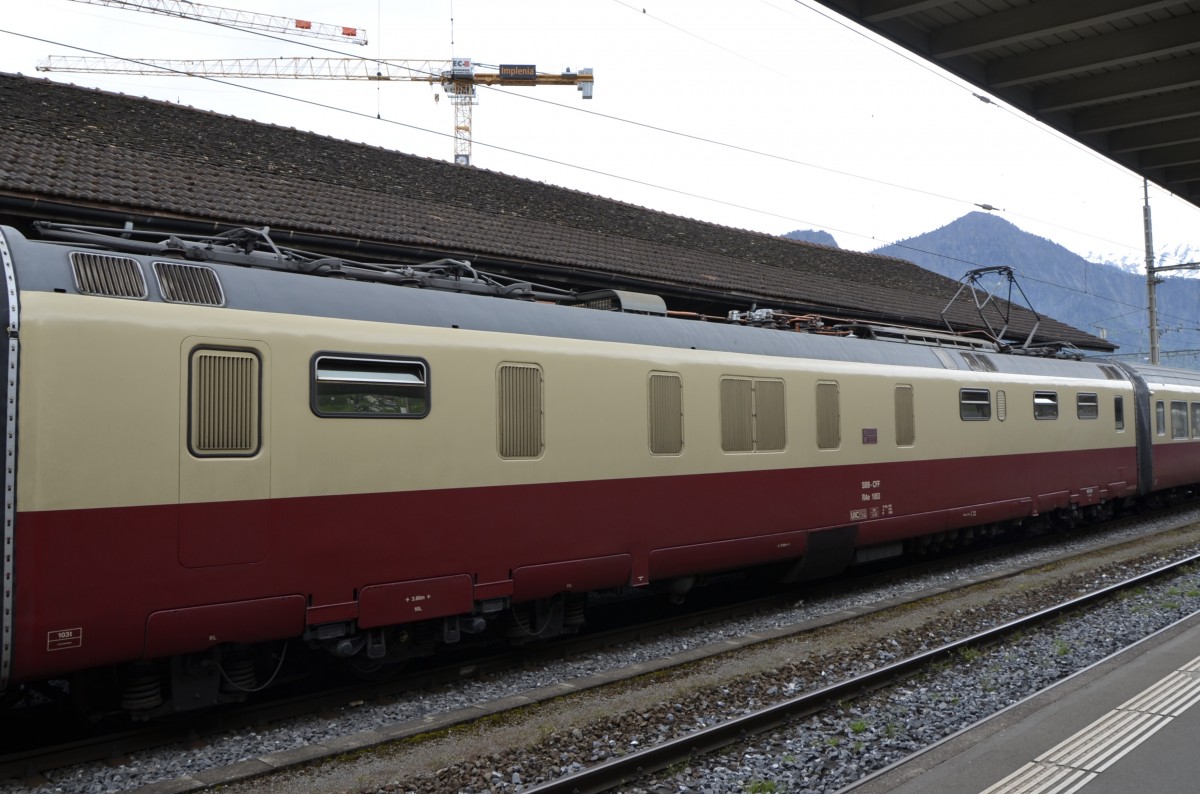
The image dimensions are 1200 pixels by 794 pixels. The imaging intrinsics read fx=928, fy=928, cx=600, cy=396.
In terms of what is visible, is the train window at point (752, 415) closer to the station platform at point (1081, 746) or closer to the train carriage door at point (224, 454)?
the station platform at point (1081, 746)

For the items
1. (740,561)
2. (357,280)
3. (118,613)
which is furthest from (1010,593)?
(118,613)

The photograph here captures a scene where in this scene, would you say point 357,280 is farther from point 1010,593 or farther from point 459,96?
point 459,96

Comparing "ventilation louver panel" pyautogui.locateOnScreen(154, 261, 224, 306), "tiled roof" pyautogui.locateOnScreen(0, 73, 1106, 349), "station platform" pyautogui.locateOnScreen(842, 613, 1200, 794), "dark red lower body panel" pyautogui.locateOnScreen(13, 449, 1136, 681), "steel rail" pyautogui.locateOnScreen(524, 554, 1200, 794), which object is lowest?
"steel rail" pyautogui.locateOnScreen(524, 554, 1200, 794)

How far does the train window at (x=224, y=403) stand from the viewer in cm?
636

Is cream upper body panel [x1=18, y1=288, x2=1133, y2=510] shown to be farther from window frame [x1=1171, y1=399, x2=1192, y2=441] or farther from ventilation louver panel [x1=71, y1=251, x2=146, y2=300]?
window frame [x1=1171, y1=399, x2=1192, y2=441]

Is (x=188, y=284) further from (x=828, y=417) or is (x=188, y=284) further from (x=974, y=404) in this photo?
(x=974, y=404)

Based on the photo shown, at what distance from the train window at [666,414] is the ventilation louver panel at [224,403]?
4098 mm

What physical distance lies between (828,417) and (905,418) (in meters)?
1.88

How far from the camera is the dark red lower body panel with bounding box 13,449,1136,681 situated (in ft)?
19.0

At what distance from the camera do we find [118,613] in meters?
5.94

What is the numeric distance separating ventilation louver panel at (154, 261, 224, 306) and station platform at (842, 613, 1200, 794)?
539cm

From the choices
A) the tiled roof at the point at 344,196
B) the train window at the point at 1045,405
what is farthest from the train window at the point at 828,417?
the train window at the point at 1045,405

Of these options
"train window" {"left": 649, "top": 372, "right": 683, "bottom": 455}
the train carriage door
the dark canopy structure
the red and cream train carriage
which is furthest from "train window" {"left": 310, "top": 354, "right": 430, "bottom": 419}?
the dark canopy structure

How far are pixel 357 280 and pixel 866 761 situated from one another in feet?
18.2
